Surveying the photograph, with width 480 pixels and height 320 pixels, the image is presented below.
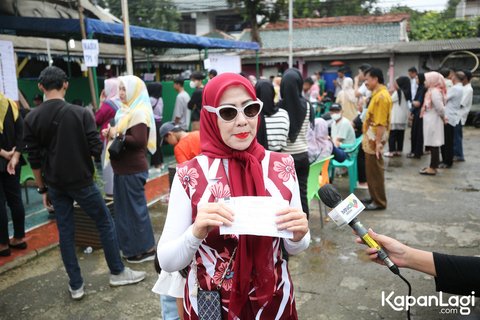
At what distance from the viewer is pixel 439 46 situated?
16547mm

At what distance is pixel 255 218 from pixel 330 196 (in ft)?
1.20

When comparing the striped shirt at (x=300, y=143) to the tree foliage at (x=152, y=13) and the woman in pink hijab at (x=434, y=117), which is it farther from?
the tree foliage at (x=152, y=13)

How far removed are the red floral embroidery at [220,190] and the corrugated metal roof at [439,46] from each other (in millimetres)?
17152

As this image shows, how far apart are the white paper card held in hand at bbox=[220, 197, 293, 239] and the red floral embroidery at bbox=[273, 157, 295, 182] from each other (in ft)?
0.98

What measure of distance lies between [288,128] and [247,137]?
88.0 inches

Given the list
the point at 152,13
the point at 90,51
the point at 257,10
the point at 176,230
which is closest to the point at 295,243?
the point at 176,230

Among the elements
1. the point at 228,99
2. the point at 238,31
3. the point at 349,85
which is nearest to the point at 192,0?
the point at 238,31

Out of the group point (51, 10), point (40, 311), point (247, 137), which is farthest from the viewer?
point (51, 10)

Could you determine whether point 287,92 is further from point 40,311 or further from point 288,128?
point 40,311

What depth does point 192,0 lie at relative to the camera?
37.3 m

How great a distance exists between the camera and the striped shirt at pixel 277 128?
3.69 meters

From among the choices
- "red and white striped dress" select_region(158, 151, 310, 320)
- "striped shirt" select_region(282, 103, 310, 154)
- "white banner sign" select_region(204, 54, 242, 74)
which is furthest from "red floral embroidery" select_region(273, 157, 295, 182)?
"white banner sign" select_region(204, 54, 242, 74)
